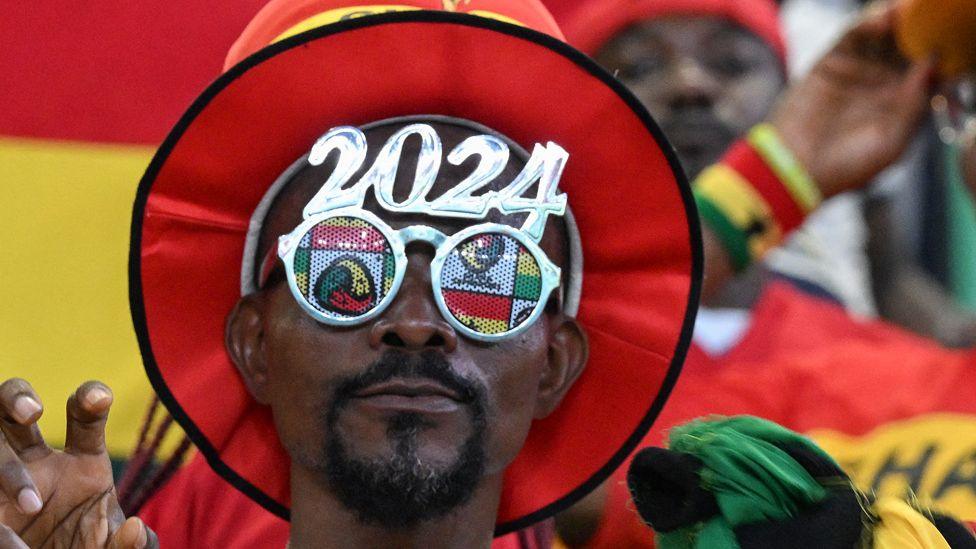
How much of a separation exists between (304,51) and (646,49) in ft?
7.50

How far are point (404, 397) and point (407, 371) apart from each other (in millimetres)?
37

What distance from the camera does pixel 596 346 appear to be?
8.57 feet

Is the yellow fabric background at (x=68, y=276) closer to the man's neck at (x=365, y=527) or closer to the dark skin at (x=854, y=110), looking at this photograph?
the man's neck at (x=365, y=527)

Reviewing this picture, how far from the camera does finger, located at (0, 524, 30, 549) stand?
1940 mm

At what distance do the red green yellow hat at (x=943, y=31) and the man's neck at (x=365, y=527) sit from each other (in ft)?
5.76

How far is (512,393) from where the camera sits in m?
2.39

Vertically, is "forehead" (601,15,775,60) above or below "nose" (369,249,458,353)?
above

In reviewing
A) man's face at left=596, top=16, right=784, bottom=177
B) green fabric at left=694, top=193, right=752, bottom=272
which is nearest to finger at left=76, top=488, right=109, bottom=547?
green fabric at left=694, top=193, right=752, bottom=272

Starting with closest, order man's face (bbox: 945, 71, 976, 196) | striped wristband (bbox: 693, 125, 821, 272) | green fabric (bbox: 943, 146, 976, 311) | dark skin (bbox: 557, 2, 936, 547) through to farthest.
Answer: man's face (bbox: 945, 71, 976, 196)
striped wristband (bbox: 693, 125, 821, 272)
dark skin (bbox: 557, 2, 936, 547)
green fabric (bbox: 943, 146, 976, 311)

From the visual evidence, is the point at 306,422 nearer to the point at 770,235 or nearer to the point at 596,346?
the point at 596,346

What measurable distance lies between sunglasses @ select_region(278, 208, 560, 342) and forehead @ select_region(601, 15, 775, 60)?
7.55 ft

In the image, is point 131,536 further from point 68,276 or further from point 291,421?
point 68,276

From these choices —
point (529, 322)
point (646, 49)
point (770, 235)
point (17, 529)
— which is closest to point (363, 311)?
point (529, 322)

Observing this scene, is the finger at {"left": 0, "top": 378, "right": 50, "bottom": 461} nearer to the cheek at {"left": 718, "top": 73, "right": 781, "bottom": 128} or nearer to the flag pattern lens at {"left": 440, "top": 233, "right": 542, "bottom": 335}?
the flag pattern lens at {"left": 440, "top": 233, "right": 542, "bottom": 335}
